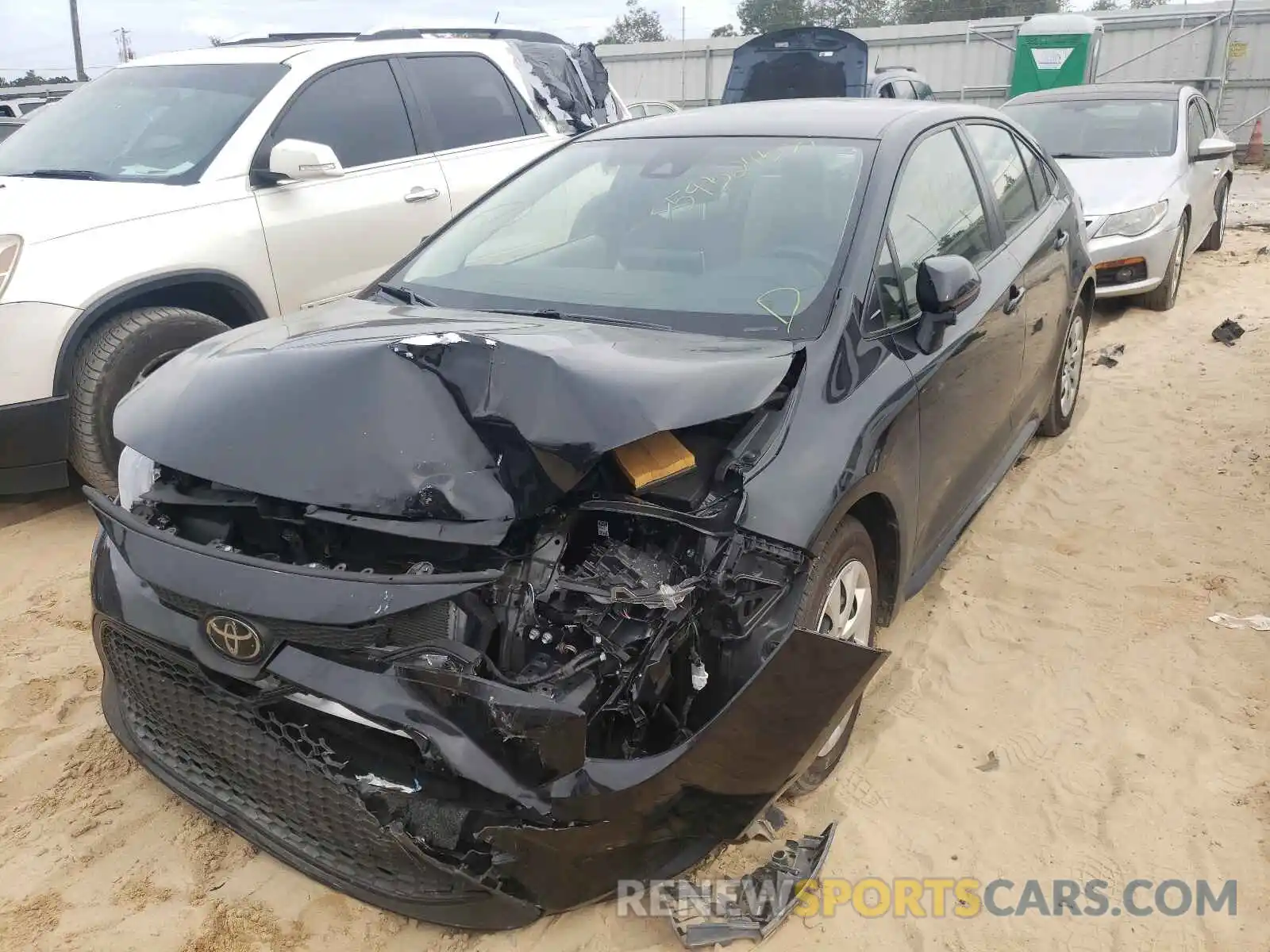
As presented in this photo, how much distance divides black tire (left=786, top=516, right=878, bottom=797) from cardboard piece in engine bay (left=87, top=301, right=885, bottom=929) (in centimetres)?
7

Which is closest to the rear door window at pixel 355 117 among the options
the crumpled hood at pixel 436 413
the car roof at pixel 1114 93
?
the crumpled hood at pixel 436 413

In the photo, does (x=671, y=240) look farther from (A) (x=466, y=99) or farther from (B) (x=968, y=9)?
(B) (x=968, y=9)

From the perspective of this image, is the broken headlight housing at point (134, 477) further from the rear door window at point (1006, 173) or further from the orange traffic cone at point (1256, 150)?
the orange traffic cone at point (1256, 150)

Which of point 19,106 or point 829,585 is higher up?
point 19,106

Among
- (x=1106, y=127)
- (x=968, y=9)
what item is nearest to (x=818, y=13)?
(x=968, y=9)

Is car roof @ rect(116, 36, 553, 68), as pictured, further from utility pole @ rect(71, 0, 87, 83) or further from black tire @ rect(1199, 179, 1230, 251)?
utility pole @ rect(71, 0, 87, 83)

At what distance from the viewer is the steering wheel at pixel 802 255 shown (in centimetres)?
278

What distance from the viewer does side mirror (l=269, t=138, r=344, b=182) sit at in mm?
4422

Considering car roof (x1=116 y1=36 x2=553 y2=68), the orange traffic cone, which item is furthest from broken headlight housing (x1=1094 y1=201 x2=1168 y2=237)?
the orange traffic cone

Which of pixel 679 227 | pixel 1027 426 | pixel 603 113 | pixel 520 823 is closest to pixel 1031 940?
pixel 520 823

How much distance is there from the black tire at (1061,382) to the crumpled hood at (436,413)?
2.80 metres

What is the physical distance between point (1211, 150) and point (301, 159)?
22.4ft

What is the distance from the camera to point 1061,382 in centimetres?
489

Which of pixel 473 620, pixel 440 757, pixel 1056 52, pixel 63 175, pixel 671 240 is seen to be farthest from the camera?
pixel 1056 52
